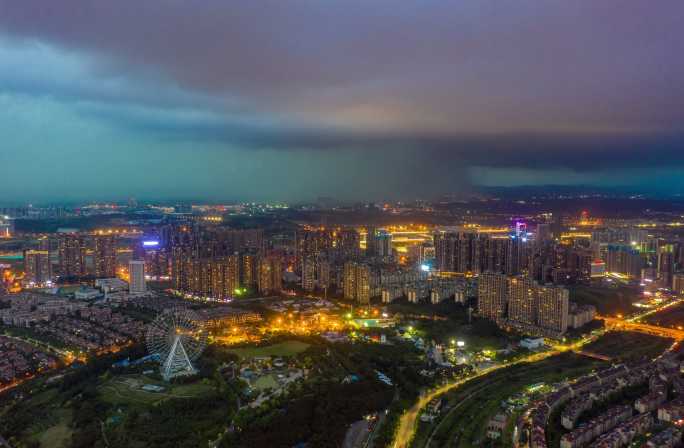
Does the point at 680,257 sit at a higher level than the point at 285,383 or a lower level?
higher

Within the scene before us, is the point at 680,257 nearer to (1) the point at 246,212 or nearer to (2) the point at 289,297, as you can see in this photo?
(2) the point at 289,297

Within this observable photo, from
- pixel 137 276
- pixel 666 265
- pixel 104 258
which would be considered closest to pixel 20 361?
pixel 137 276

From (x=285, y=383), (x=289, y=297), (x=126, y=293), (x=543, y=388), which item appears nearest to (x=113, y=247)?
(x=126, y=293)

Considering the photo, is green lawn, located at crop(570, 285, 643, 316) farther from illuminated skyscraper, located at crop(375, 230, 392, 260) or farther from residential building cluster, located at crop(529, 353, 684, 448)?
illuminated skyscraper, located at crop(375, 230, 392, 260)

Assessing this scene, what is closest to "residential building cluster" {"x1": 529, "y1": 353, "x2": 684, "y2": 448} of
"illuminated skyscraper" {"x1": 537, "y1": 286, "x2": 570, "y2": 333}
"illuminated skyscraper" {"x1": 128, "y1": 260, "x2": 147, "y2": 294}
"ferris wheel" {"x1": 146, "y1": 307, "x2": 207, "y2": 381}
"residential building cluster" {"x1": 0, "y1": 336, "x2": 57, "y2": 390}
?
"illuminated skyscraper" {"x1": 537, "y1": 286, "x2": 570, "y2": 333}

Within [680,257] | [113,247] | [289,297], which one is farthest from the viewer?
[113,247]

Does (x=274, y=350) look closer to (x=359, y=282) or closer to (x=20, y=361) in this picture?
(x=20, y=361)

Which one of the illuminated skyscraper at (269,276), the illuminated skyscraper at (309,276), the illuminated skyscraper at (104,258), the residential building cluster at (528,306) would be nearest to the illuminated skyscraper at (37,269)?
the illuminated skyscraper at (104,258)
